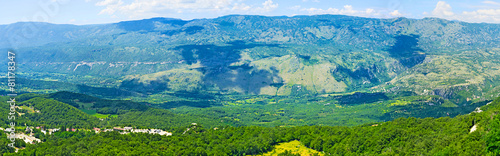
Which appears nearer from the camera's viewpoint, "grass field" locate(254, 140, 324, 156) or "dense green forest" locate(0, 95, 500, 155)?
"dense green forest" locate(0, 95, 500, 155)

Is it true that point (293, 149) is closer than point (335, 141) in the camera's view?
No

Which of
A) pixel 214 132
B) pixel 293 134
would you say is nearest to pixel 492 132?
pixel 293 134

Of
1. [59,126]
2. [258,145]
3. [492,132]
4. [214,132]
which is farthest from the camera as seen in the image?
[59,126]

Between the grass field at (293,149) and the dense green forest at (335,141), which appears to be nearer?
the dense green forest at (335,141)

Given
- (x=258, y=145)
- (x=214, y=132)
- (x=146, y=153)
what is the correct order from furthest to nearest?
(x=214, y=132)
(x=258, y=145)
(x=146, y=153)

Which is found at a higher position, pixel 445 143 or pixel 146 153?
pixel 445 143

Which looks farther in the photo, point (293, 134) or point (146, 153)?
point (293, 134)

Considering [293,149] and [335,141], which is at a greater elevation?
[335,141]

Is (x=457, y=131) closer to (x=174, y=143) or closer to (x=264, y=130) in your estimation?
(x=264, y=130)
